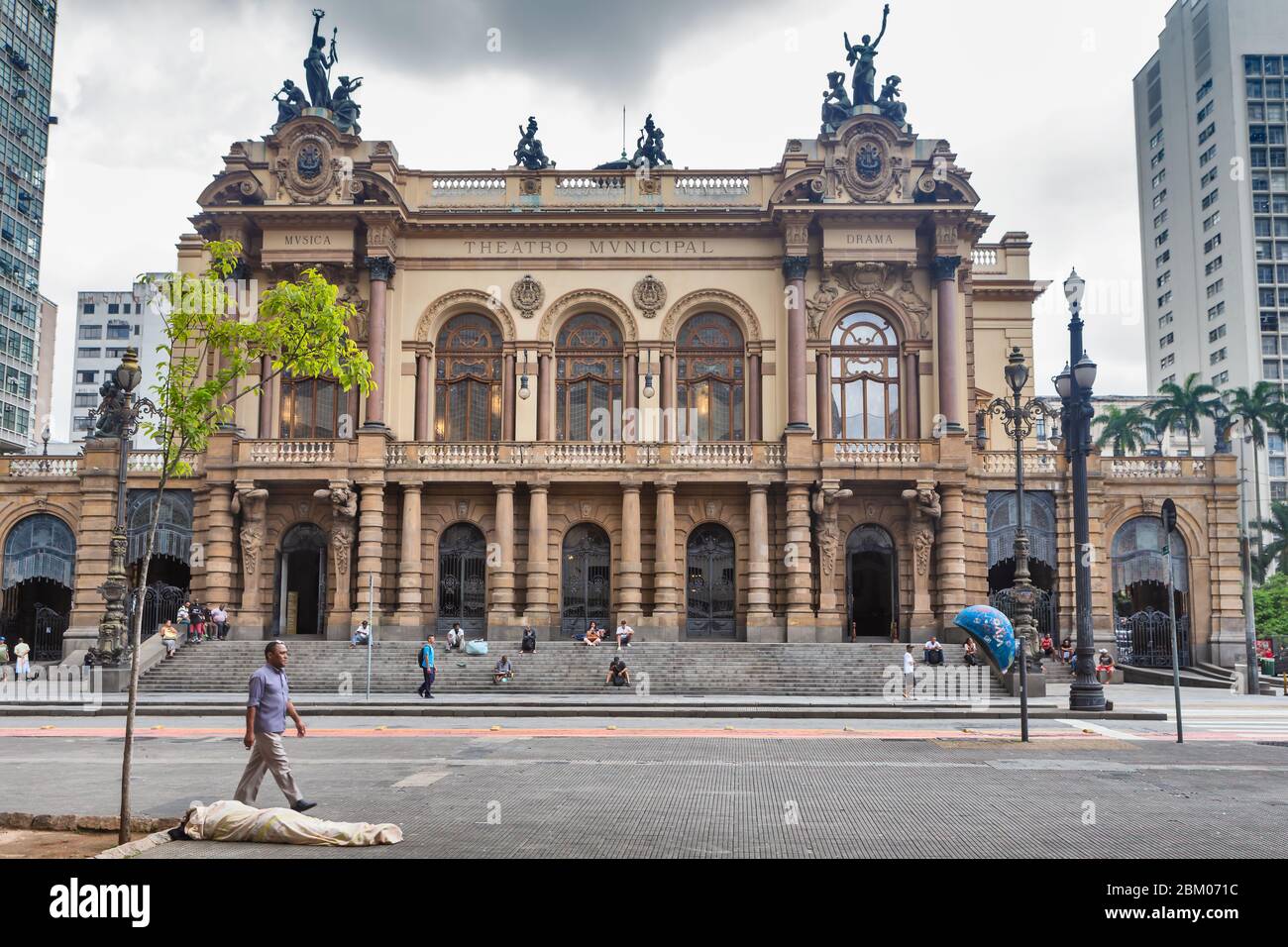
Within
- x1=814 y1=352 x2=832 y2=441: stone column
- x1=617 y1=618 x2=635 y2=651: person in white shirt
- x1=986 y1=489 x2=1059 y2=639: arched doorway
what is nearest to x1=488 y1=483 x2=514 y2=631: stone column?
x1=617 y1=618 x2=635 y2=651: person in white shirt

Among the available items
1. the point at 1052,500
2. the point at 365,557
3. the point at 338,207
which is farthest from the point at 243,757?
the point at 1052,500

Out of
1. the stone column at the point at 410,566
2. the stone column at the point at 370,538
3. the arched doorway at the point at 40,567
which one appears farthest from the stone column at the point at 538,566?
the arched doorway at the point at 40,567

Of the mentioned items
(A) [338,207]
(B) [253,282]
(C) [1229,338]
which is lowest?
(B) [253,282]

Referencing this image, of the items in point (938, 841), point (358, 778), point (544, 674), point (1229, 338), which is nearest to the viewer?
point (938, 841)

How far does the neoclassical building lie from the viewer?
1437 inches

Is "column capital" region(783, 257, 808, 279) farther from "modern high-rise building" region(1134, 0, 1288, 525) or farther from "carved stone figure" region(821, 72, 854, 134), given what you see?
"modern high-rise building" region(1134, 0, 1288, 525)

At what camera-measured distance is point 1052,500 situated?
127ft

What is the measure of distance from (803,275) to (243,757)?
27.1 m

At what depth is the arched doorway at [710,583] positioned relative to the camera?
3762 centimetres

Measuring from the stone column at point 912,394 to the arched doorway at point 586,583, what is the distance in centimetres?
1158

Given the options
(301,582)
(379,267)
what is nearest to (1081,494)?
(379,267)

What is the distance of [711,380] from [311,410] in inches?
583
